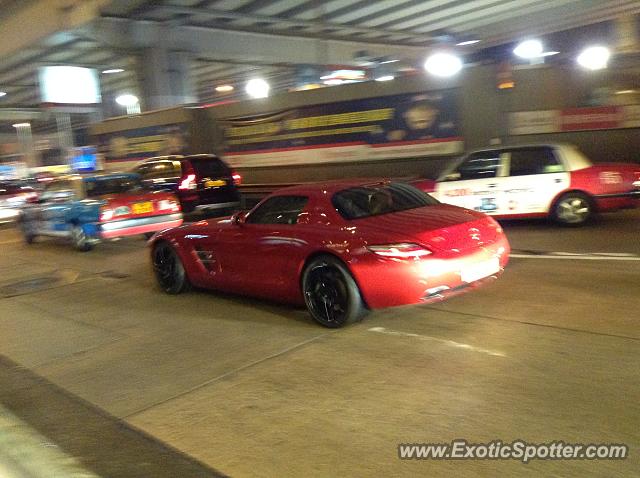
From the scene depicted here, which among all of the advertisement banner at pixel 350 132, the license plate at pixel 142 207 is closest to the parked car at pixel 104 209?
the license plate at pixel 142 207

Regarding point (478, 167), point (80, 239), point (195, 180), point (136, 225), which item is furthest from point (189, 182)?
point (478, 167)

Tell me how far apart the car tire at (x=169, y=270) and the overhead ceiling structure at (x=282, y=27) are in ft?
46.8

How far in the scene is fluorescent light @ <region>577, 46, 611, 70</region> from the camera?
12.2 m

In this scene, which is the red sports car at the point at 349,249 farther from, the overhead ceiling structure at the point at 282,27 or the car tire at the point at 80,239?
the overhead ceiling structure at the point at 282,27

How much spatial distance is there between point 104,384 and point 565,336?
3.75 metres

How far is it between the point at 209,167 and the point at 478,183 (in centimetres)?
671

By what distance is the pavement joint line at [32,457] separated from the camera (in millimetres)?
3385

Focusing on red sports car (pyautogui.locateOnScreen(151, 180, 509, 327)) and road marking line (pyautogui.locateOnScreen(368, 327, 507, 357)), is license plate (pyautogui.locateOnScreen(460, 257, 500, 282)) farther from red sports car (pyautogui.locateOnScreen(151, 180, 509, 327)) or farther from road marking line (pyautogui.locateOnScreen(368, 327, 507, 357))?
road marking line (pyautogui.locateOnScreen(368, 327, 507, 357))

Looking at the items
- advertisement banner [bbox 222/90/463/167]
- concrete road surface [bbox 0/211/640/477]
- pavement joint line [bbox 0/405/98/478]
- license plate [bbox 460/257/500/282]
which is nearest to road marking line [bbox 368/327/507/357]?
concrete road surface [bbox 0/211/640/477]

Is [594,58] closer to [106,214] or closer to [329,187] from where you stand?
[329,187]

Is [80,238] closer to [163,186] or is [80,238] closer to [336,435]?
[163,186]

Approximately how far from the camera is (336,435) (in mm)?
3576

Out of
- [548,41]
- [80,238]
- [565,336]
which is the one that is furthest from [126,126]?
[565,336]

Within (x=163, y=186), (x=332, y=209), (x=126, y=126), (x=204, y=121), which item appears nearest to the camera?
(x=332, y=209)
